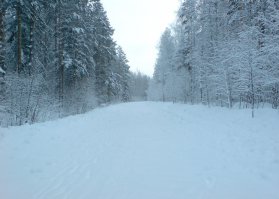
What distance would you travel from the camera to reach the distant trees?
15.0 metres

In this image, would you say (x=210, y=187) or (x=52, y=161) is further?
(x=52, y=161)

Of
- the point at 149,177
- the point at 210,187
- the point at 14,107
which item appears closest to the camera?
the point at 210,187

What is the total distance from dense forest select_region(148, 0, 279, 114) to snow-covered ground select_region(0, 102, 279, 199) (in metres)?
3.82

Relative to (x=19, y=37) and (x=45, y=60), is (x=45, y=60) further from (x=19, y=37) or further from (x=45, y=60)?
(x=19, y=37)

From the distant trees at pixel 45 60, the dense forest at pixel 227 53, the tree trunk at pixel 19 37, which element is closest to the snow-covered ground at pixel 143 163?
the dense forest at pixel 227 53

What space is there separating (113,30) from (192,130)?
34958 mm

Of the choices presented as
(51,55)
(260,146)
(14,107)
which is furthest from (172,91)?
(260,146)

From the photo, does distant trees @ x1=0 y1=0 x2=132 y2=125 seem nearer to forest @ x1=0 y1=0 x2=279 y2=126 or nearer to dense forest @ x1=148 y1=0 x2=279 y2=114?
forest @ x1=0 y1=0 x2=279 y2=126

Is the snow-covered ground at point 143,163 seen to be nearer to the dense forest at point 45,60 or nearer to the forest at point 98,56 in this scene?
the forest at point 98,56

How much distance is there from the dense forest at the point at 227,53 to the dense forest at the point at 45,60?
1169 centimetres

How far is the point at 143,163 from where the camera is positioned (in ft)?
24.1

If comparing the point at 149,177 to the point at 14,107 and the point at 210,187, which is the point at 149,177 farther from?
the point at 14,107

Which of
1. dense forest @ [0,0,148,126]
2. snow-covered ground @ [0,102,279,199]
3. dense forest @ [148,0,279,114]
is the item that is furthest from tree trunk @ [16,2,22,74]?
dense forest @ [148,0,279,114]

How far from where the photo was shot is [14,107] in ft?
47.7
